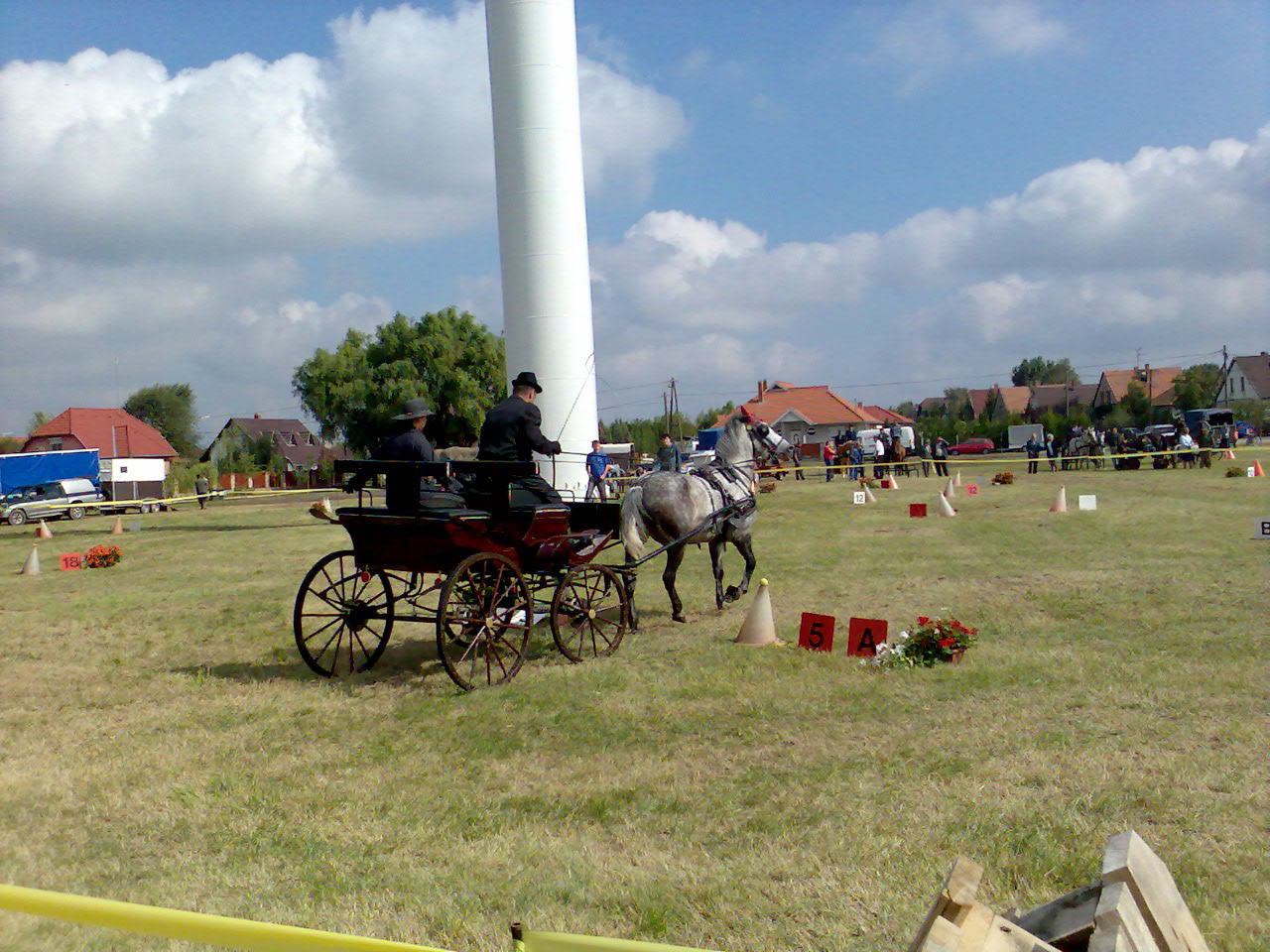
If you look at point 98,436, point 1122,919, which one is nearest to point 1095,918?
point 1122,919

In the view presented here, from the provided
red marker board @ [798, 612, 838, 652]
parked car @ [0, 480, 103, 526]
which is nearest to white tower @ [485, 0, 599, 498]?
red marker board @ [798, 612, 838, 652]

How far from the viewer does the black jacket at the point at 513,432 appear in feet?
32.0

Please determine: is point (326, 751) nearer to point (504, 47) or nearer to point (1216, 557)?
point (1216, 557)

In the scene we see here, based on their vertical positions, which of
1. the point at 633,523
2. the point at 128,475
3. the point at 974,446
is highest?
the point at 128,475

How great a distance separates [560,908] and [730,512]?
7.98 meters

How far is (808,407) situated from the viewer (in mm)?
95875

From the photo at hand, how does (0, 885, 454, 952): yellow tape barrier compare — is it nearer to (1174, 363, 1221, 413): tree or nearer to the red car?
the red car

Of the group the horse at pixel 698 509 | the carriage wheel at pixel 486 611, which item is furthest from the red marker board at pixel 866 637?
the carriage wheel at pixel 486 611

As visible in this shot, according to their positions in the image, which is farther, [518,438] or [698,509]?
[698,509]

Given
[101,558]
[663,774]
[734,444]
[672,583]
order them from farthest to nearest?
[101,558], [734,444], [672,583], [663,774]

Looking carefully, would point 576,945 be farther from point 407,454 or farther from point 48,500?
point 48,500

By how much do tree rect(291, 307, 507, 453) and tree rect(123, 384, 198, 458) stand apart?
5247cm

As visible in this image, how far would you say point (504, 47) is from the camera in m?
22.8

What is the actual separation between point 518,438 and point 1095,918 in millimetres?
7536
